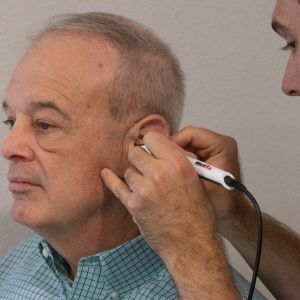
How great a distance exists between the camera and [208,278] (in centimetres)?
87

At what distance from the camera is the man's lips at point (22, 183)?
3.17 feet

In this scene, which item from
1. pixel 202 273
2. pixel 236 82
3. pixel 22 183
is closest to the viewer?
pixel 202 273

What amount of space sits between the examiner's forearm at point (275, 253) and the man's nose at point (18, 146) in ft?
1.59

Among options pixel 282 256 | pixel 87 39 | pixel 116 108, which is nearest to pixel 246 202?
pixel 282 256

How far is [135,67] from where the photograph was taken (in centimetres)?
100

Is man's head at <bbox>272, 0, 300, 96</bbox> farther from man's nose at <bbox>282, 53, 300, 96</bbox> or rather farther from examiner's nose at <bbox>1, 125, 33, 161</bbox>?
examiner's nose at <bbox>1, 125, 33, 161</bbox>

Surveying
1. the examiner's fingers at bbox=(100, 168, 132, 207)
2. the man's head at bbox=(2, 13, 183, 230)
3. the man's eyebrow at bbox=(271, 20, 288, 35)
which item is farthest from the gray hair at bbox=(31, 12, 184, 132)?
the man's eyebrow at bbox=(271, 20, 288, 35)

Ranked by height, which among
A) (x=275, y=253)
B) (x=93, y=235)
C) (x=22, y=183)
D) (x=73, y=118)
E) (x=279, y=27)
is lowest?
(x=275, y=253)

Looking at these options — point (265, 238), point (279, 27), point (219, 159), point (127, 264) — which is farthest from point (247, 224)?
point (279, 27)

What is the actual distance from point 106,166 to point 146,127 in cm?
11

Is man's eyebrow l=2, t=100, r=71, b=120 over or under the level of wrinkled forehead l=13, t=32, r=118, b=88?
under

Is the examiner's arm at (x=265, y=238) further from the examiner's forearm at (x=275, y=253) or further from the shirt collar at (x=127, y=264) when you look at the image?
the shirt collar at (x=127, y=264)

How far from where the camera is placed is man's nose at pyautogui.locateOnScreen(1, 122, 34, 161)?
954 millimetres

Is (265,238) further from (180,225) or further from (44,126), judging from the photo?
(44,126)
